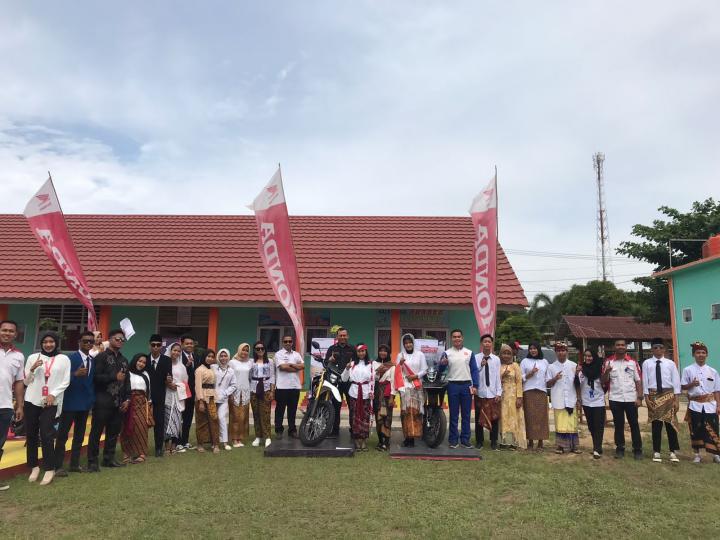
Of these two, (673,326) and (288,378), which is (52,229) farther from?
(673,326)

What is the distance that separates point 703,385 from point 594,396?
56.0 inches

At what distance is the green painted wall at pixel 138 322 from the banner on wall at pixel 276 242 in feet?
23.3

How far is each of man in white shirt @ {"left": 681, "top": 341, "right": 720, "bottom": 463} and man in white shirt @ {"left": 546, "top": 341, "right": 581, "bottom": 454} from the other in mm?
1474

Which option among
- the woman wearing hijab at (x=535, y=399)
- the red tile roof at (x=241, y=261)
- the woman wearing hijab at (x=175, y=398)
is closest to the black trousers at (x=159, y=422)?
the woman wearing hijab at (x=175, y=398)

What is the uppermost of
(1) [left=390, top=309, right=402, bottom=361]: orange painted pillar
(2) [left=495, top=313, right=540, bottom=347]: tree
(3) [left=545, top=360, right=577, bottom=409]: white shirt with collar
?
(2) [left=495, top=313, right=540, bottom=347]: tree

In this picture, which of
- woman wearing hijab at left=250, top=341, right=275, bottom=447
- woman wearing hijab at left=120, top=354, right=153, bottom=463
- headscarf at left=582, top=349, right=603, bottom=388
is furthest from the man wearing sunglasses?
headscarf at left=582, top=349, right=603, bottom=388

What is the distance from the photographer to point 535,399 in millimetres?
7766

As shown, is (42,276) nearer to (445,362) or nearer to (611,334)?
(445,362)

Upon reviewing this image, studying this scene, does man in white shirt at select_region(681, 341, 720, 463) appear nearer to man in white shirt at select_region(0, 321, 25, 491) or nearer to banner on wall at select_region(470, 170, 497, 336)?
banner on wall at select_region(470, 170, 497, 336)

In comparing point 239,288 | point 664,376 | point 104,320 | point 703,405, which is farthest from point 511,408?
point 104,320

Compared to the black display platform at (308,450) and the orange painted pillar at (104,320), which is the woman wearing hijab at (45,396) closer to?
the black display platform at (308,450)

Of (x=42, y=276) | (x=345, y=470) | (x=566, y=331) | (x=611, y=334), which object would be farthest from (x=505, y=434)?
(x=566, y=331)

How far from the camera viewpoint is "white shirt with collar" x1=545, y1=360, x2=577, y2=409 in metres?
7.41

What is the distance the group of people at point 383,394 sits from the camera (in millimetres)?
6477
